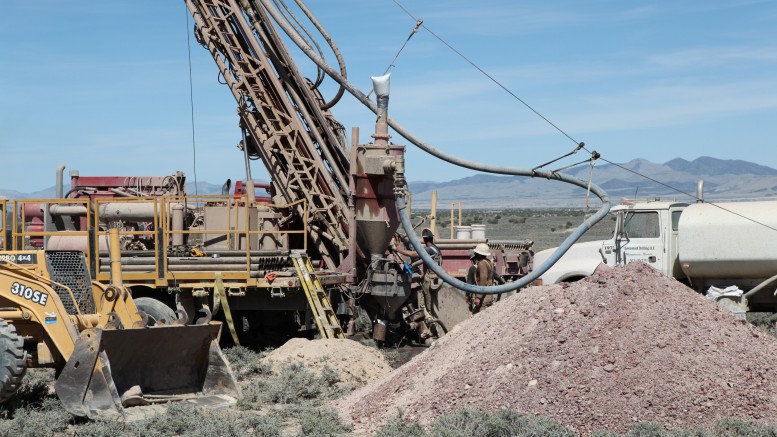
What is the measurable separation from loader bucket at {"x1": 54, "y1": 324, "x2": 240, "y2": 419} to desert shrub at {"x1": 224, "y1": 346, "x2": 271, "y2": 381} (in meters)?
1.78

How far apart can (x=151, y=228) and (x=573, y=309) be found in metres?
10.0

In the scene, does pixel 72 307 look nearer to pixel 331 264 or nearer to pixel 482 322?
pixel 482 322

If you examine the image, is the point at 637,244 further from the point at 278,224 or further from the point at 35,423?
the point at 35,423

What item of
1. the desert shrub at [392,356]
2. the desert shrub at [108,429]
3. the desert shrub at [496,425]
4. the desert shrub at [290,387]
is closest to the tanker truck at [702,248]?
the desert shrub at [392,356]

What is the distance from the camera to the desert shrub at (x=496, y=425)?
9539mm

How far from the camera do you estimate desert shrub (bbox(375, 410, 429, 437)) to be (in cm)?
997

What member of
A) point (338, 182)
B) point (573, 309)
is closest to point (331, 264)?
point (338, 182)

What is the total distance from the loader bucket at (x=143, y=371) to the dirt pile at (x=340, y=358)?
2.05 m

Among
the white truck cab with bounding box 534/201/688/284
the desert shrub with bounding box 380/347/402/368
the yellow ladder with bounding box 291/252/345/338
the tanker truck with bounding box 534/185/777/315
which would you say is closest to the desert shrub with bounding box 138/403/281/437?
the yellow ladder with bounding box 291/252/345/338

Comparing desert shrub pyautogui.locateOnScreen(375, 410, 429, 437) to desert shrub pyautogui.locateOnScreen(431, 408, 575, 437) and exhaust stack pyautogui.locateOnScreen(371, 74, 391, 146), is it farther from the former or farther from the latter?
exhaust stack pyautogui.locateOnScreen(371, 74, 391, 146)

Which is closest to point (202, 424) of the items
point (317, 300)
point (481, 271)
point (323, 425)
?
point (323, 425)

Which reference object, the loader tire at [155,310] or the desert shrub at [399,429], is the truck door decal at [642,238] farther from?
the desert shrub at [399,429]

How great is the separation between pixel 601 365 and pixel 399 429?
207 cm

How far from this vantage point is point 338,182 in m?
18.3
